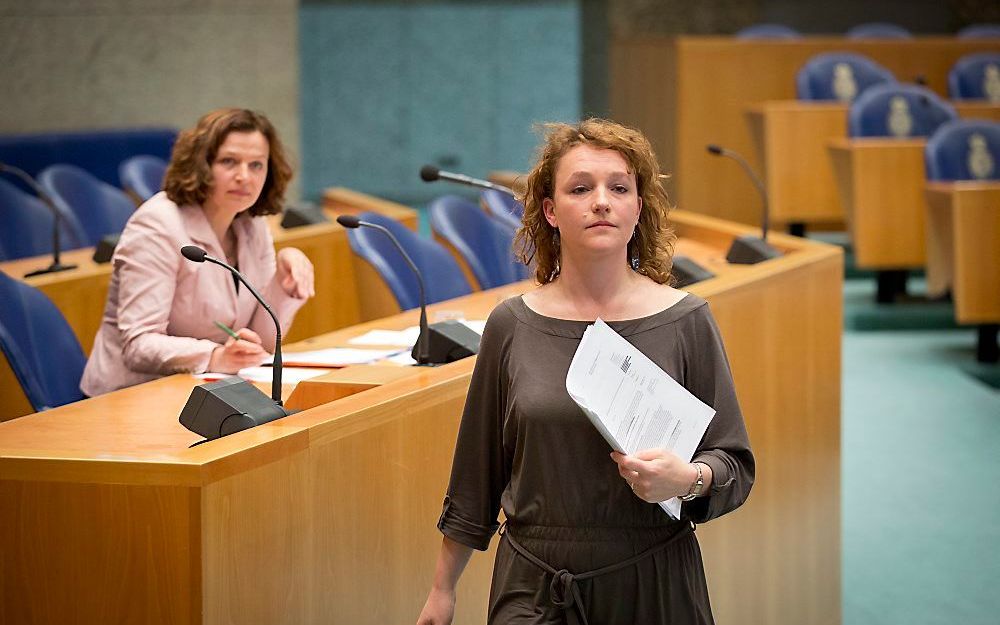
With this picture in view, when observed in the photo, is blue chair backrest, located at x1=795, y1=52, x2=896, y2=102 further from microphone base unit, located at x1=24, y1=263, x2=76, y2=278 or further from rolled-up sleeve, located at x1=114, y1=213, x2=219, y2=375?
rolled-up sleeve, located at x1=114, y1=213, x2=219, y2=375

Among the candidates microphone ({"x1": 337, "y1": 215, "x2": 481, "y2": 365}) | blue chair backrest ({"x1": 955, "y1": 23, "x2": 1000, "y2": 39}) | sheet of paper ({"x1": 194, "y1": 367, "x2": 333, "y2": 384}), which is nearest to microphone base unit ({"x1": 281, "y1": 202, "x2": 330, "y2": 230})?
sheet of paper ({"x1": 194, "y1": 367, "x2": 333, "y2": 384})

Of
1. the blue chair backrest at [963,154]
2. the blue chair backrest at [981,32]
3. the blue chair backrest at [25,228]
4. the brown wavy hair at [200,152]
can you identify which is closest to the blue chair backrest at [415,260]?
the brown wavy hair at [200,152]

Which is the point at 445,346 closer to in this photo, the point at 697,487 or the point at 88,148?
the point at 697,487

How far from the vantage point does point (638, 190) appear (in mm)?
2217

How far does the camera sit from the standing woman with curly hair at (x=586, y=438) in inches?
83.2

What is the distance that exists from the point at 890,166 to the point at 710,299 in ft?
16.4

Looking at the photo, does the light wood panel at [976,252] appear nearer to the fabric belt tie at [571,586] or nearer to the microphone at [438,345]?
the microphone at [438,345]

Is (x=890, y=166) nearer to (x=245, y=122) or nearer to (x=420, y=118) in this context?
(x=245, y=122)

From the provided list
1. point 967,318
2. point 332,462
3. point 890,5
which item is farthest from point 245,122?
point 890,5

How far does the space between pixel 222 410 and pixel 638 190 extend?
2.77 ft

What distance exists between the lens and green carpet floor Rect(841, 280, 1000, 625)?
14.7 feet

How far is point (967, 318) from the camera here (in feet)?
23.6

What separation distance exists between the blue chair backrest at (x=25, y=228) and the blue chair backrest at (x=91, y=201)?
1.04ft

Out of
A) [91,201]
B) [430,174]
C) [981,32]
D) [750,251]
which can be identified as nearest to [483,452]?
[430,174]
